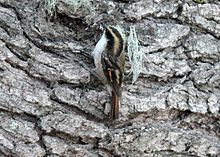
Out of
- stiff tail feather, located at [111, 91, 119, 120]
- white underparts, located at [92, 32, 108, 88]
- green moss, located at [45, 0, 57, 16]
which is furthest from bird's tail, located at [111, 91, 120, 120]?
green moss, located at [45, 0, 57, 16]

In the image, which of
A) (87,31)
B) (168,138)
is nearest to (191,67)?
(168,138)

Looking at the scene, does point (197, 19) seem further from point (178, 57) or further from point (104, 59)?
point (104, 59)

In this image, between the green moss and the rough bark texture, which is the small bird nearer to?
the rough bark texture

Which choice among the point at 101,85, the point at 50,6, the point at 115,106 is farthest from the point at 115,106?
the point at 50,6

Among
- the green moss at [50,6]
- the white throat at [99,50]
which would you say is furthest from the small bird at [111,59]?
the green moss at [50,6]

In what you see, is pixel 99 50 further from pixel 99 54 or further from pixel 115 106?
pixel 115 106

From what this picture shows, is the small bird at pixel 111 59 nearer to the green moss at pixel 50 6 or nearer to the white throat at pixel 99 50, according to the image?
the white throat at pixel 99 50

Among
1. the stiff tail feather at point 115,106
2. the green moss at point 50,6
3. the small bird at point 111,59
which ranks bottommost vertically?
the stiff tail feather at point 115,106
